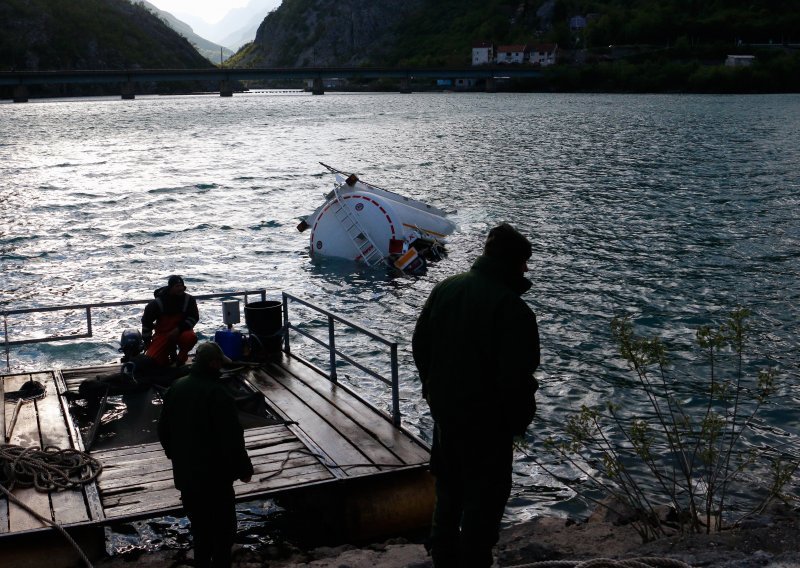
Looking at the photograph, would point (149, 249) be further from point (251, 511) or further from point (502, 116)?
point (502, 116)

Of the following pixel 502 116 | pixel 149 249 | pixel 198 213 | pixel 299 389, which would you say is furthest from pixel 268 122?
pixel 299 389

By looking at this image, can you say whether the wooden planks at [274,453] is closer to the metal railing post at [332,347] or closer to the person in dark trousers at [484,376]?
the metal railing post at [332,347]

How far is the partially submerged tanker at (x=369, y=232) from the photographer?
101 ft

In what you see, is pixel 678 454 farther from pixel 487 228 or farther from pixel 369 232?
pixel 487 228

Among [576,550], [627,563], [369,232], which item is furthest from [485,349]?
[369,232]

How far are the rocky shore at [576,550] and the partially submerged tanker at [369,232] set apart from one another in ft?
64.4

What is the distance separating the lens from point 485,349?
626 centimetres

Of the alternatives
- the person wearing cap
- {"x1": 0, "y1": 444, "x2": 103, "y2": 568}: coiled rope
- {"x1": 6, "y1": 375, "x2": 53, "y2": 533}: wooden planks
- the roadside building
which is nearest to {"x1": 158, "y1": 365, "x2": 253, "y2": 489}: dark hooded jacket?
{"x1": 6, "y1": 375, "x2": 53, "y2": 533}: wooden planks

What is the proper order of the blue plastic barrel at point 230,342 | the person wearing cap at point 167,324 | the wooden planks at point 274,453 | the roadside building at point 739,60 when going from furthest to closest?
1. the roadside building at point 739,60
2. the blue plastic barrel at point 230,342
3. the person wearing cap at point 167,324
4. the wooden planks at point 274,453

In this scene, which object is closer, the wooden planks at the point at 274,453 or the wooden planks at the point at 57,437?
the wooden planks at the point at 57,437

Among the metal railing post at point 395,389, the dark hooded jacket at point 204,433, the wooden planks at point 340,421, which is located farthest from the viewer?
the metal railing post at point 395,389

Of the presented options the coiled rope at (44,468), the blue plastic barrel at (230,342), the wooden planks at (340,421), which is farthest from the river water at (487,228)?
the coiled rope at (44,468)

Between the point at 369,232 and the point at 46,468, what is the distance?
21.8m

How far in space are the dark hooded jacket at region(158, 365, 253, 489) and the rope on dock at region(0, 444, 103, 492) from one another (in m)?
3.06
